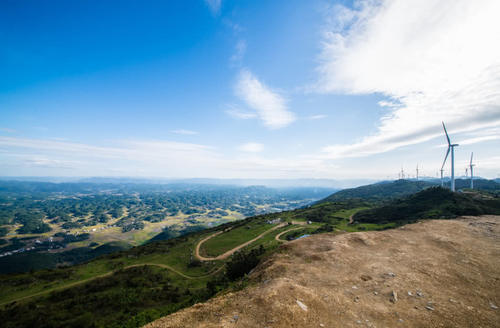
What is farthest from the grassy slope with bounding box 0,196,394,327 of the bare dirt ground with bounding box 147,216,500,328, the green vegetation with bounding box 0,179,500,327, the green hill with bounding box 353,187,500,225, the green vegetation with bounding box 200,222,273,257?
the green hill with bounding box 353,187,500,225

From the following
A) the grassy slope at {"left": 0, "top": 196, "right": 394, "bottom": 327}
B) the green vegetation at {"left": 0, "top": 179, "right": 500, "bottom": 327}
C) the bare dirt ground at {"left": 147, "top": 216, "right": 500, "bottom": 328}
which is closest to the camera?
the bare dirt ground at {"left": 147, "top": 216, "right": 500, "bottom": 328}

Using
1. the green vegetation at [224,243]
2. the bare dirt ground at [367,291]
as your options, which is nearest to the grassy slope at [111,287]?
the green vegetation at [224,243]

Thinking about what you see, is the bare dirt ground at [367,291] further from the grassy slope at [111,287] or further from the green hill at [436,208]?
the green hill at [436,208]

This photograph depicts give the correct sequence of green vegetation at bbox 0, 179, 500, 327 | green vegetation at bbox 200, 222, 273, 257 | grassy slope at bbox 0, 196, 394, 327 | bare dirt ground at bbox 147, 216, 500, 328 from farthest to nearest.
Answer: green vegetation at bbox 200, 222, 273, 257
grassy slope at bbox 0, 196, 394, 327
green vegetation at bbox 0, 179, 500, 327
bare dirt ground at bbox 147, 216, 500, 328

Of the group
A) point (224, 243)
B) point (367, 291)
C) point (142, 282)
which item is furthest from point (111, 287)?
point (367, 291)

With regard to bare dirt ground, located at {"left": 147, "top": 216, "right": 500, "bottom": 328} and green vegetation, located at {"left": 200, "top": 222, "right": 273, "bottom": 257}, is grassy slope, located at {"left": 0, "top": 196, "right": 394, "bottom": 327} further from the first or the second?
bare dirt ground, located at {"left": 147, "top": 216, "right": 500, "bottom": 328}

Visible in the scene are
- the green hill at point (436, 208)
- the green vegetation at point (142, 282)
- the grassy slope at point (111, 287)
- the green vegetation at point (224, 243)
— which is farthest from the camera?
the green vegetation at point (224, 243)
